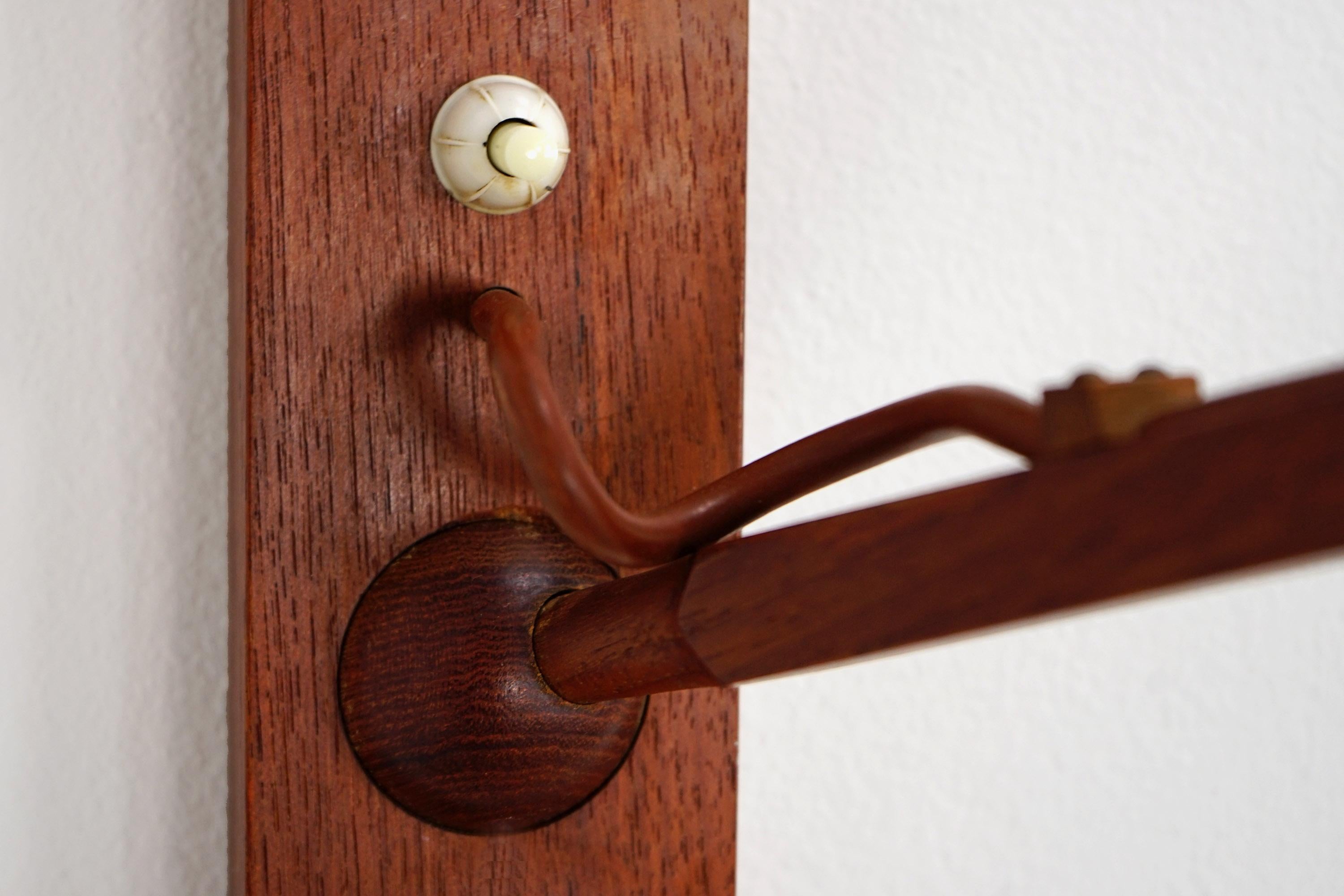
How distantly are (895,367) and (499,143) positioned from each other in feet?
0.43

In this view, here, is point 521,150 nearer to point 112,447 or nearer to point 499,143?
point 499,143

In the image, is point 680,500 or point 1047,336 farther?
point 1047,336

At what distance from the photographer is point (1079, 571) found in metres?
0.14

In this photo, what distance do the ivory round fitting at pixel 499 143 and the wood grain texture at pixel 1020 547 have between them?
0.08 meters

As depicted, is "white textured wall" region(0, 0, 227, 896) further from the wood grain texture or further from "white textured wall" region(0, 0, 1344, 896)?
the wood grain texture

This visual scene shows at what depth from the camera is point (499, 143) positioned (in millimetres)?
230

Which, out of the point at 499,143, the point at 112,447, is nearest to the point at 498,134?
the point at 499,143

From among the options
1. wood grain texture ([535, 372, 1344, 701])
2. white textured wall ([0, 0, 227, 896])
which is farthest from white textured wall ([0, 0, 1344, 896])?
wood grain texture ([535, 372, 1344, 701])

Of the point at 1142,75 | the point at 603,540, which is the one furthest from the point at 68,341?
the point at 1142,75

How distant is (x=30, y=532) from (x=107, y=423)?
0.09 feet

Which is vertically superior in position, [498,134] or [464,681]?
[498,134]

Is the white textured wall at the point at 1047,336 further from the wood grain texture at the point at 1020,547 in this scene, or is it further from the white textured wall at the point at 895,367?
the wood grain texture at the point at 1020,547

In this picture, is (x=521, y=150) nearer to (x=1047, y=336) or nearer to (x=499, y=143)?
(x=499, y=143)

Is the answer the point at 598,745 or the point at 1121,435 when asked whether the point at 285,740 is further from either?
the point at 1121,435
